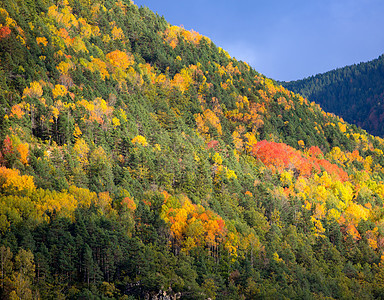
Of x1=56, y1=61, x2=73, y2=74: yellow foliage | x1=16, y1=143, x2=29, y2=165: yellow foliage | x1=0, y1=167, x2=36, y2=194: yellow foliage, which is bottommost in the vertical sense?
x1=0, y1=167, x2=36, y2=194: yellow foliage

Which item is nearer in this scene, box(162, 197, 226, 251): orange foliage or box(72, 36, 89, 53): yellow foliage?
box(162, 197, 226, 251): orange foliage

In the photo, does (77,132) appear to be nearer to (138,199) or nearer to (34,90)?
(34,90)

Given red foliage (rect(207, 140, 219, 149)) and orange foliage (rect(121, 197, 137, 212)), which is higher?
red foliage (rect(207, 140, 219, 149))

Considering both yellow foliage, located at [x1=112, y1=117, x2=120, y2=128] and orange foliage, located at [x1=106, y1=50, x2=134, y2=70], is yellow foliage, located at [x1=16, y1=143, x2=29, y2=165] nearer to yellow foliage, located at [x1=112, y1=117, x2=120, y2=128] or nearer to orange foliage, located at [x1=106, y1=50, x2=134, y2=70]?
yellow foliage, located at [x1=112, y1=117, x2=120, y2=128]

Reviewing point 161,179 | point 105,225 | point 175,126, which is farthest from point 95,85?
point 105,225

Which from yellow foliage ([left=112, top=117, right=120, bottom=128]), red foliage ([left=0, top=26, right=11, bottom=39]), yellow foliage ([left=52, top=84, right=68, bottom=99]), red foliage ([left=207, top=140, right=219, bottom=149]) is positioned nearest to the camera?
yellow foliage ([left=52, top=84, right=68, bottom=99])

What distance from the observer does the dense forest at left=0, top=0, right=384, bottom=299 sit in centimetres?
8794

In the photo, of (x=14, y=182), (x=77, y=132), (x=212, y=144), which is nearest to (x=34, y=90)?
(x=77, y=132)

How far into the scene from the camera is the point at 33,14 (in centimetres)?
16662

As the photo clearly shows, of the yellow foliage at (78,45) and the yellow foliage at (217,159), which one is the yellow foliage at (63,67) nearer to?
the yellow foliage at (78,45)

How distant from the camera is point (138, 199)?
4552 inches

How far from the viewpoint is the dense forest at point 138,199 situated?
87.9 metres

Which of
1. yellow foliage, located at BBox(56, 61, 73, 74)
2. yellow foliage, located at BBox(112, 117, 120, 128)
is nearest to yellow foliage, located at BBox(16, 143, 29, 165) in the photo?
yellow foliage, located at BBox(112, 117, 120, 128)

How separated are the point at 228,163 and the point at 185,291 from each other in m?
78.6
